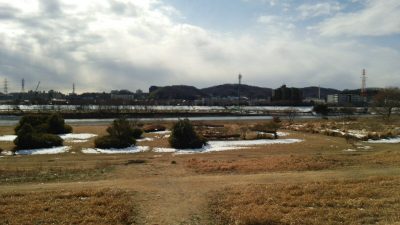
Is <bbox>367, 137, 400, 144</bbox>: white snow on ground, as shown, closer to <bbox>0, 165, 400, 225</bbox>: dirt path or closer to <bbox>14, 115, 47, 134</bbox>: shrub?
<bbox>0, 165, 400, 225</bbox>: dirt path

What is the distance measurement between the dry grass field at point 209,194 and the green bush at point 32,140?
10.2 metres

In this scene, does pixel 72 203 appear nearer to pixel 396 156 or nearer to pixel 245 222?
pixel 245 222

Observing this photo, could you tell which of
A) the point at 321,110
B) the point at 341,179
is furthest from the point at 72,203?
the point at 321,110

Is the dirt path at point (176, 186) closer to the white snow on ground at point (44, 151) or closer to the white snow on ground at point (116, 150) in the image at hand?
the white snow on ground at point (116, 150)

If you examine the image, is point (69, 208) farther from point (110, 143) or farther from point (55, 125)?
point (55, 125)

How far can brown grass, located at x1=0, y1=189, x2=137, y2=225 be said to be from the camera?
10.8 m

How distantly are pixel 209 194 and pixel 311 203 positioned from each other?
330cm

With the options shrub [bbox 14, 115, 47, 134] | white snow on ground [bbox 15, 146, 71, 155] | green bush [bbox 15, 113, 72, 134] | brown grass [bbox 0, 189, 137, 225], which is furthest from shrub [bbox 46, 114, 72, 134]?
brown grass [bbox 0, 189, 137, 225]

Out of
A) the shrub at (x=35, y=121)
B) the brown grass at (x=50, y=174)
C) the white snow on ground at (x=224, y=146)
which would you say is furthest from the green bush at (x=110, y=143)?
the brown grass at (x=50, y=174)

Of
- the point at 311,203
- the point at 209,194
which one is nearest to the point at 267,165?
the point at 209,194

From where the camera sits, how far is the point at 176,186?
1567 centimetres

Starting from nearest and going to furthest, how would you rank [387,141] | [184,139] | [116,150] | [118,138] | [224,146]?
[116,150], [118,138], [184,139], [224,146], [387,141]

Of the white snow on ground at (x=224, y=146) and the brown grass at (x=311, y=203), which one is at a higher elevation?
the brown grass at (x=311, y=203)

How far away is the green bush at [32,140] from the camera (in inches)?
1305
